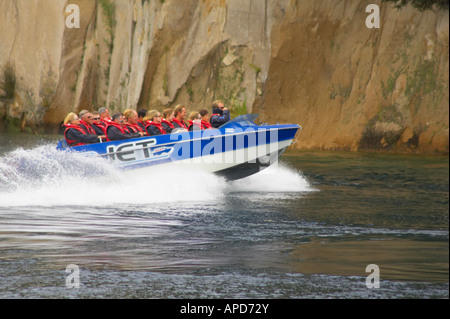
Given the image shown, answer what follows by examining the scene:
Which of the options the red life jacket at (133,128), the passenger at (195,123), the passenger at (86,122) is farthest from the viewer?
the passenger at (195,123)

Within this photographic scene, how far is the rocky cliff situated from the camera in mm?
23578

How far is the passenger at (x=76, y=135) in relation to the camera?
552 inches

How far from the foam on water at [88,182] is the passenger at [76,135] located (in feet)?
1.16

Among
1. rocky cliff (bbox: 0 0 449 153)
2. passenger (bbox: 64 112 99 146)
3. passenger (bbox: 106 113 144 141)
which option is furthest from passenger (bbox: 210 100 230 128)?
rocky cliff (bbox: 0 0 449 153)

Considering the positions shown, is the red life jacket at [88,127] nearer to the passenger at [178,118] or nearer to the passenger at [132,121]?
the passenger at [132,121]

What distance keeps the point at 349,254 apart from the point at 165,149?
22.2 feet

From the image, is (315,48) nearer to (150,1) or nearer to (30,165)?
(150,1)

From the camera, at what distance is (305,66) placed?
26562 mm

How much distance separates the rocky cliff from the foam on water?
10620 mm

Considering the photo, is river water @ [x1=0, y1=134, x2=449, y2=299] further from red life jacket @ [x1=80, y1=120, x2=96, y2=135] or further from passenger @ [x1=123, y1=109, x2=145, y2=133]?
passenger @ [x1=123, y1=109, x2=145, y2=133]

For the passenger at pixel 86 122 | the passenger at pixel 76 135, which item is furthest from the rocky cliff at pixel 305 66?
the passenger at pixel 76 135

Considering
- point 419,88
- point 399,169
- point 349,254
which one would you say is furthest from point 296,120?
point 349,254

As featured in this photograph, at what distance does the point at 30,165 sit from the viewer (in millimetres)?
13508

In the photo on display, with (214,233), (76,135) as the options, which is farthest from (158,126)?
(214,233)
